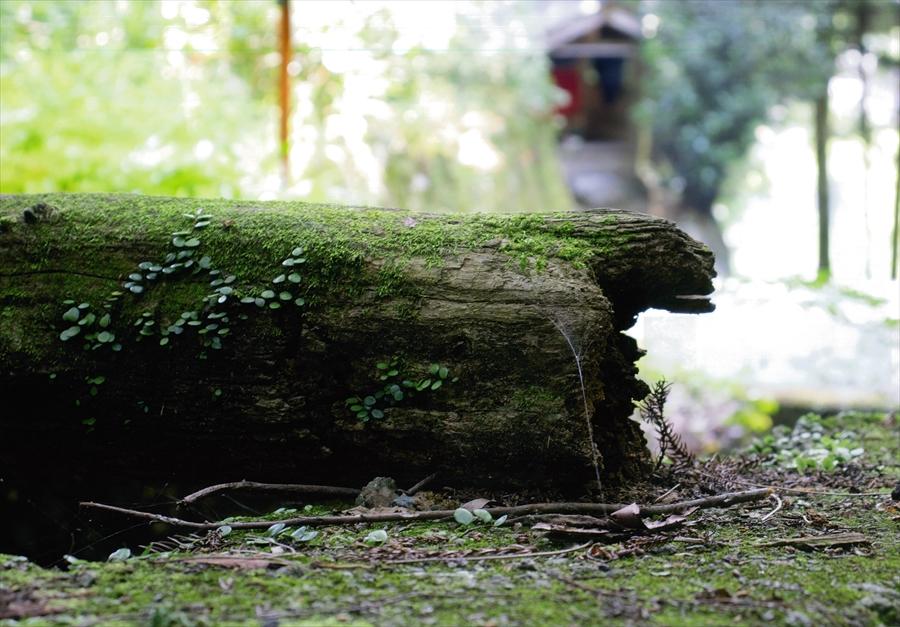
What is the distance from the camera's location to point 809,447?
182 inches

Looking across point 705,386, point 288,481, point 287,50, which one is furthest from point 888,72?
point 288,481

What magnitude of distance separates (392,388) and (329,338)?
0.31 m

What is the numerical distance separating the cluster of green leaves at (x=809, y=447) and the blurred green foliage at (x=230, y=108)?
4298 mm

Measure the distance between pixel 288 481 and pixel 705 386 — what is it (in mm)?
6660

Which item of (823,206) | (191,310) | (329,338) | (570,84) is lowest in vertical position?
(329,338)

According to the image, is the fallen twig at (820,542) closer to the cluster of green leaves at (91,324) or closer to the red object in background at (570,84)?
the cluster of green leaves at (91,324)

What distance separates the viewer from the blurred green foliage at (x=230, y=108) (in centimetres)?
683

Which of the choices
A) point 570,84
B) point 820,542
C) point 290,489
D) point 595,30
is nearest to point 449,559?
point 290,489

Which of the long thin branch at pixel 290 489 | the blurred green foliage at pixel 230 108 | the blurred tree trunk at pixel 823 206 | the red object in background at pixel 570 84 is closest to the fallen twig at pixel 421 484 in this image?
the long thin branch at pixel 290 489

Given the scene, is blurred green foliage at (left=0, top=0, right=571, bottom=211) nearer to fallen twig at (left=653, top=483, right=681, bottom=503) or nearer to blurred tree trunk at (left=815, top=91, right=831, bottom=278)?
blurred tree trunk at (left=815, top=91, right=831, bottom=278)

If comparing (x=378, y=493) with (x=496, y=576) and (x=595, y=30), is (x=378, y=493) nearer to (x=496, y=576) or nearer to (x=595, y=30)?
(x=496, y=576)

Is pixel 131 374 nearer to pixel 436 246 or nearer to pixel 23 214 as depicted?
pixel 23 214

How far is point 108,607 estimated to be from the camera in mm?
2000

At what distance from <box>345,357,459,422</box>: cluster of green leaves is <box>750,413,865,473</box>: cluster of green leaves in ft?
7.21
